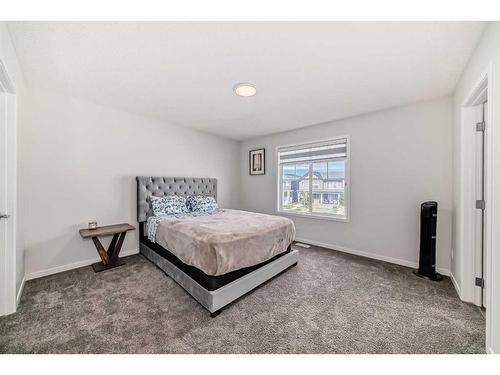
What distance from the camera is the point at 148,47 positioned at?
169cm

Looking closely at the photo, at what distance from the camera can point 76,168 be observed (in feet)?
9.14

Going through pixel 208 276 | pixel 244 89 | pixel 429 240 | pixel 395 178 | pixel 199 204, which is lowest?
pixel 208 276

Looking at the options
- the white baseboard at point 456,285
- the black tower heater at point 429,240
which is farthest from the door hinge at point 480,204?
the white baseboard at point 456,285

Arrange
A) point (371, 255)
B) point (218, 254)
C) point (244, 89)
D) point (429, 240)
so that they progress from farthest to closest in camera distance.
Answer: point (371, 255) → point (429, 240) → point (244, 89) → point (218, 254)

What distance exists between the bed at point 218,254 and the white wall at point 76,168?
49cm

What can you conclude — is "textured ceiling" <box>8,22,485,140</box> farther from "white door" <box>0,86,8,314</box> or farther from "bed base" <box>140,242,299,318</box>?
"bed base" <box>140,242,299,318</box>

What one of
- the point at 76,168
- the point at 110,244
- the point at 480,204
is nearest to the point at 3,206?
the point at 76,168

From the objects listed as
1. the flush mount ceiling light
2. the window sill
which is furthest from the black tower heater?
the flush mount ceiling light

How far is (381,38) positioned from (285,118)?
2014 mm

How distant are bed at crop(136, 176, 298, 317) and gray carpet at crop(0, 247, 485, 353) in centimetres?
15

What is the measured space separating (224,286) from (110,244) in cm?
224

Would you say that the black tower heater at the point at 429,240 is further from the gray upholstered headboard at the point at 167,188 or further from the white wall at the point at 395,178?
the gray upholstered headboard at the point at 167,188

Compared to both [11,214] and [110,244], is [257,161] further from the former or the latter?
[11,214]
